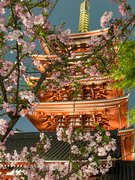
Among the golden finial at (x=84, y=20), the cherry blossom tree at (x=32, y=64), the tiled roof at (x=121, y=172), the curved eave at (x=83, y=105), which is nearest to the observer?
the cherry blossom tree at (x=32, y=64)

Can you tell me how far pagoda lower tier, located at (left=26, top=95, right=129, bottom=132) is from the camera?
10242 mm

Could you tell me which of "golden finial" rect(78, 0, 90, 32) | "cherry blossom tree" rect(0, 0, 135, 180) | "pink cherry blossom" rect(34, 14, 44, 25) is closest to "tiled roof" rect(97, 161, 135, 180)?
"cherry blossom tree" rect(0, 0, 135, 180)

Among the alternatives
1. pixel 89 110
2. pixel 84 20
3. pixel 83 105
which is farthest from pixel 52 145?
pixel 84 20

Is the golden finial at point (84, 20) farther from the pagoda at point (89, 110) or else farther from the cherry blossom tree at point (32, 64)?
the cherry blossom tree at point (32, 64)

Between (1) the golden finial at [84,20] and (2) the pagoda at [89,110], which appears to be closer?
(2) the pagoda at [89,110]

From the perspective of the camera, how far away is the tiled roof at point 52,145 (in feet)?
18.6

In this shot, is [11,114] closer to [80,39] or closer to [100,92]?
[100,92]

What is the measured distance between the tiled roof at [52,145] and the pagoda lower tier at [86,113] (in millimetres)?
1947

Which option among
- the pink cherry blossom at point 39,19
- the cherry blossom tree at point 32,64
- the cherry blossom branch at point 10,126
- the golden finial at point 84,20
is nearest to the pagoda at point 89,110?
the cherry blossom tree at point 32,64

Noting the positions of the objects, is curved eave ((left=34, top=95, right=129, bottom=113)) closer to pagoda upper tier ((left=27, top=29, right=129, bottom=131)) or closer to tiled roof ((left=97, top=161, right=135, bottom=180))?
pagoda upper tier ((left=27, top=29, right=129, bottom=131))

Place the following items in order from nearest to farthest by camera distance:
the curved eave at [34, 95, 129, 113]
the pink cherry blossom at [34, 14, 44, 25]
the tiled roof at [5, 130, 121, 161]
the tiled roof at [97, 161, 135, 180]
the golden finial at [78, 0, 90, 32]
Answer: the pink cherry blossom at [34, 14, 44, 25] < the tiled roof at [97, 161, 135, 180] < the tiled roof at [5, 130, 121, 161] < the curved eave at [34, 95, 129, 113] < the golden finial at [78, 0, 90, 32]

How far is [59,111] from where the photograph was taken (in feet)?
36.6

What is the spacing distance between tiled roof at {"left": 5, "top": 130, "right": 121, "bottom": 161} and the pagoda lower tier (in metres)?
1.95

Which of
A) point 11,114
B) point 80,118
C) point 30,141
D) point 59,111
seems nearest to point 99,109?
point 80,118
